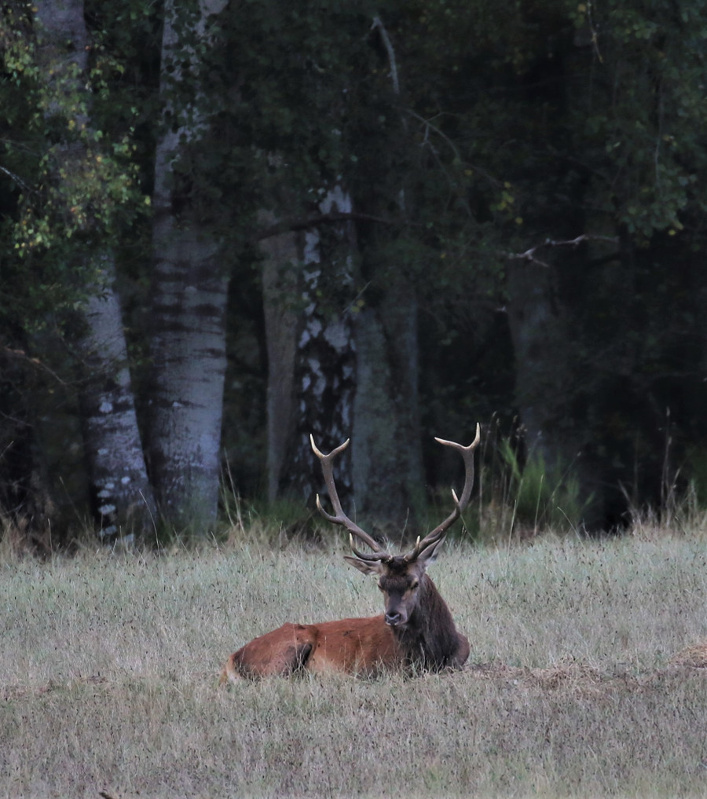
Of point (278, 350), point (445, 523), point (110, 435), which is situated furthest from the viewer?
point (278, 350)

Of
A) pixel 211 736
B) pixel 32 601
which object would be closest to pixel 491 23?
pixel 32 601

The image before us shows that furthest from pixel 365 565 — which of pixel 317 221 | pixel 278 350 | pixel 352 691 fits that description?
pixel 278 350

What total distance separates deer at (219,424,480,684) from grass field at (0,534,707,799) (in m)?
0.16

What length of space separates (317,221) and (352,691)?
7.53 meters

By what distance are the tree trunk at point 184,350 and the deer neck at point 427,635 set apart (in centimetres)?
562

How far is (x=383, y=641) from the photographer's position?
26.4ft

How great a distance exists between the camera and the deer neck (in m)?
7.94

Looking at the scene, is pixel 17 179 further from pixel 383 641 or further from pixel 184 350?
pixel 383 641

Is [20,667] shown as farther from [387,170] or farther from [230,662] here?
[387,170]

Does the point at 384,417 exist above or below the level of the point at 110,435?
below

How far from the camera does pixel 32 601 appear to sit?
10445mm

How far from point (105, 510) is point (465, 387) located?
9337 mm

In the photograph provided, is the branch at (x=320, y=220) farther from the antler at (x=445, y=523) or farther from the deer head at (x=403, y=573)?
the deer head at (x=403, y=573)

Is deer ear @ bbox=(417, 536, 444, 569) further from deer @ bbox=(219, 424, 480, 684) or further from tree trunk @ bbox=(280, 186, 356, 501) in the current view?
tree trunk @ bbox=(280, 186, 356, 501)
